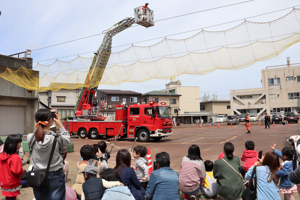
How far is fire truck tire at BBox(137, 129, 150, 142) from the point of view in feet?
55.4

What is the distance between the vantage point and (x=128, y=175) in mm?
3715

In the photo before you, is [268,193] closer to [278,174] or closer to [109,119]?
[278,174]

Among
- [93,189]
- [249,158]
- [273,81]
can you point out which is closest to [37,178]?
[93,189]

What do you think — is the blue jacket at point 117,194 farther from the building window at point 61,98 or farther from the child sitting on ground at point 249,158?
the building window at point 61,98

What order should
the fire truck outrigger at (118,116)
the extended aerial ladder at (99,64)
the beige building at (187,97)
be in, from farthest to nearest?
the beige building at (187,97), the fire truck outrigger at (118,116), the extended aerial ladder at (99,64)

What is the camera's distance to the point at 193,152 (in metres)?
4.61

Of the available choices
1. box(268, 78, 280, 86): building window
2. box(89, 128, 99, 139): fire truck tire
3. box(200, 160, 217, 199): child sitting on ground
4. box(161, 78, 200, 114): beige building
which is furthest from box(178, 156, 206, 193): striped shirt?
box(161, 78, 200, 114): beige building

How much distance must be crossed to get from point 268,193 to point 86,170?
2760 mm

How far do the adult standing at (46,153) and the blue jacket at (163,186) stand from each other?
4.72 feet

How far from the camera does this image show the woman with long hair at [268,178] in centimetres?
351

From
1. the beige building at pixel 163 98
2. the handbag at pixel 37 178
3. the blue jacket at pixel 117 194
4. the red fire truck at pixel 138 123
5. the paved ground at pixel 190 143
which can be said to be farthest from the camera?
the beige building at pixel 163 98

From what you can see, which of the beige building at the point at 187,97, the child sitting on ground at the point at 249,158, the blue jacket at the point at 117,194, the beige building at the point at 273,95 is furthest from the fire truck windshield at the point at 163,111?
the beige building at the point at 187,97

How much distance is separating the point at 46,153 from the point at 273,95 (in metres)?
56.8

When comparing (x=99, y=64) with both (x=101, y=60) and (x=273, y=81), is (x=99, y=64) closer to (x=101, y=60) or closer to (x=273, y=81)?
(x=101, y=60)
